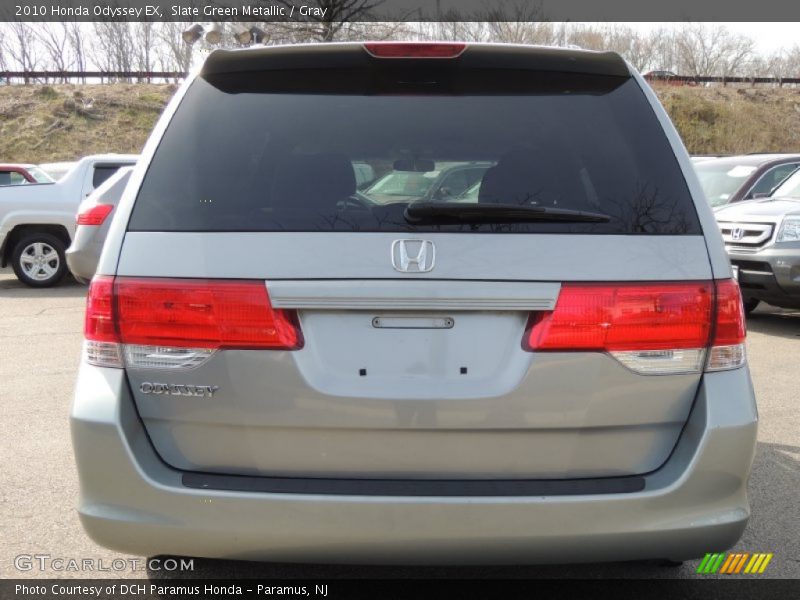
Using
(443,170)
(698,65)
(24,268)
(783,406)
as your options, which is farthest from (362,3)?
(698,65)

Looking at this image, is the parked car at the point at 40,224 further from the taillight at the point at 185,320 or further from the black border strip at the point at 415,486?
the black border strip at the point at 415,486

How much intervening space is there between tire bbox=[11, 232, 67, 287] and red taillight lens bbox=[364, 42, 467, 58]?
36.8 ft

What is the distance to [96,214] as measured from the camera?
9.68m

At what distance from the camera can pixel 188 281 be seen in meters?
2.32

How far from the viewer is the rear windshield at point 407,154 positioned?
7.74 feet

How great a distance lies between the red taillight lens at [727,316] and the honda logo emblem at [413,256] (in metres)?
0.81

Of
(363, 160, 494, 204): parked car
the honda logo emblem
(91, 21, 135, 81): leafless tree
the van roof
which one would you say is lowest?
(91, 21, 135, 81): leafless tree

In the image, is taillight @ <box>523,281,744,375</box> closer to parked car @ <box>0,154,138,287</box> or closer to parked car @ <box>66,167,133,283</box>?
parked car @ <box>66,167,133,283</box>

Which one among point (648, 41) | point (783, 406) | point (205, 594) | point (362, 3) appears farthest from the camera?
point (648, 41)

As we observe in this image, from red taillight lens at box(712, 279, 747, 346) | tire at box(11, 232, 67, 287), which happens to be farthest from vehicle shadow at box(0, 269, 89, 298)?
red taillight lens at box(712, 279, 747, 346)

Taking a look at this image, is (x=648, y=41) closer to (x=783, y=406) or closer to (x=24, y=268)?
(x=24, y=268)

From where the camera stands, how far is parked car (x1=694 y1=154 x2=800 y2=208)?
421 inches

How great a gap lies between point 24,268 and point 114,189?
11.6 ft

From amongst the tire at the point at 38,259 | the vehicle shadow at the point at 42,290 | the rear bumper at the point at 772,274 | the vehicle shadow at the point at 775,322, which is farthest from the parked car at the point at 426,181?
the tire at the point at 38,259
